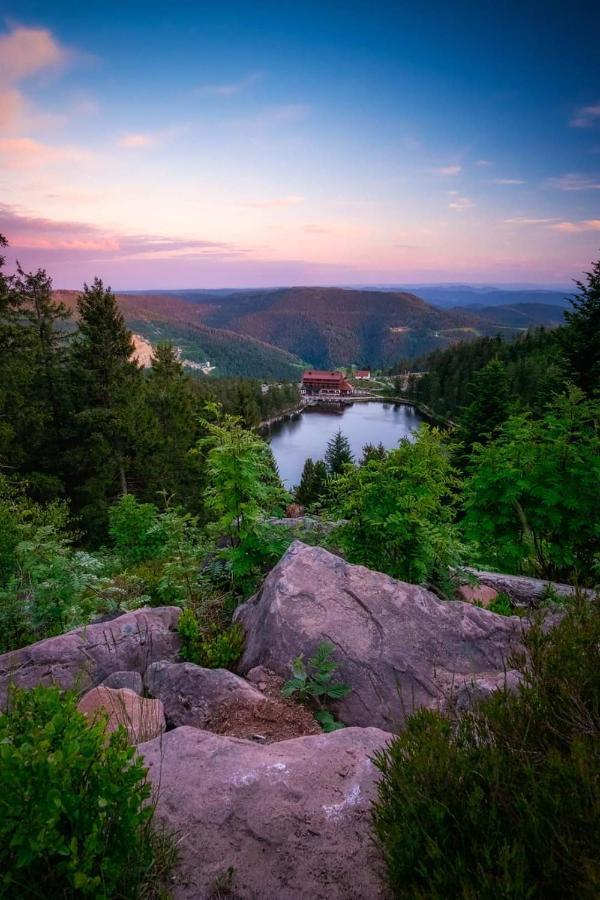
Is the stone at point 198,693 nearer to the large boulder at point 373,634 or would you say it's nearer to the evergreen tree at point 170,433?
the large boulder at point 373,634

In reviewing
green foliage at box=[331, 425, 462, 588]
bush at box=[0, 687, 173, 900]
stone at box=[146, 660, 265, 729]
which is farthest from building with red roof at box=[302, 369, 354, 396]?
bush at box=[0, 687, 173, 900]

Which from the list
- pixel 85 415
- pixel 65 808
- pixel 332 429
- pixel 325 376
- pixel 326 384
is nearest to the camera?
pixel 65 808

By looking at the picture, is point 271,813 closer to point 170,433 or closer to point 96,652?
point 96,652

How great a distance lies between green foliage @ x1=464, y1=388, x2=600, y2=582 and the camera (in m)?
6.98

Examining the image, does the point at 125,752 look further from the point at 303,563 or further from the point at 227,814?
the point at 303,563

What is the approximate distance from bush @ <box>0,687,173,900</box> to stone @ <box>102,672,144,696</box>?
292 centimetres

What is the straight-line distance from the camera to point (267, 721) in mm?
4160

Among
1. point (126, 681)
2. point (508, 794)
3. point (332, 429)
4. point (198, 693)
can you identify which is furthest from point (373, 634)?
point (332, 429)

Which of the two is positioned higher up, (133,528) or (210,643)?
(210,643)

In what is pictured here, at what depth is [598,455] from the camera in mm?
6930

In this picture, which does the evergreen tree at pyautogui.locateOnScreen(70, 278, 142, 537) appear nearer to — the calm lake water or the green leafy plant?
the green leafy plant

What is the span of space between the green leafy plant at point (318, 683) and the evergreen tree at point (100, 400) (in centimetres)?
1836

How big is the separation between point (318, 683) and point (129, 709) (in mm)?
1813

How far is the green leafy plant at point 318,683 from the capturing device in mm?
4421
